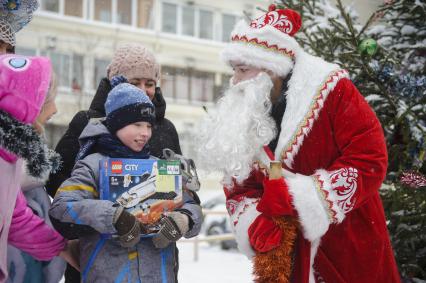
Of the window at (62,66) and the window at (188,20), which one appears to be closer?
the window at (62,66)

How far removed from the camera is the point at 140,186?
7.91 ft

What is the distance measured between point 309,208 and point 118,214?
0.82 m

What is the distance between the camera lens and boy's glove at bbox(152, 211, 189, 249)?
2357 mm

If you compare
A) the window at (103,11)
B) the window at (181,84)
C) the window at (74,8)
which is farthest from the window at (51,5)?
the window at (181,84)

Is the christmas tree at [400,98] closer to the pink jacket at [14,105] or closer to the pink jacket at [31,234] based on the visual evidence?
the pink jacket at [31,234]

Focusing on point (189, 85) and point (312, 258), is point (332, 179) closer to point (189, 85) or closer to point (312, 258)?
point (312, 258)

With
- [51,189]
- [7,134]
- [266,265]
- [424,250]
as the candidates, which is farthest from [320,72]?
[424,250]

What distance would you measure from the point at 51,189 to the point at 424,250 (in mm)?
2472

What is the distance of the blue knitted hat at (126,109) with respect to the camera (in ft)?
8.34

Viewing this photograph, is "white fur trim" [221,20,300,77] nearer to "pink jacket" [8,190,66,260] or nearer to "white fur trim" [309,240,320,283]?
"white fur trim" [309,240,320,283]

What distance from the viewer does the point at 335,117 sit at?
7.75ft

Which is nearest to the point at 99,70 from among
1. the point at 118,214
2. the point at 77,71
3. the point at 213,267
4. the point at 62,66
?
the point at 77,71

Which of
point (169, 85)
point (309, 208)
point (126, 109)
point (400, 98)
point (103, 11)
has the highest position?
point (103, 11)

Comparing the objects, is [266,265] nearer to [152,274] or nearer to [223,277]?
[152,274]
